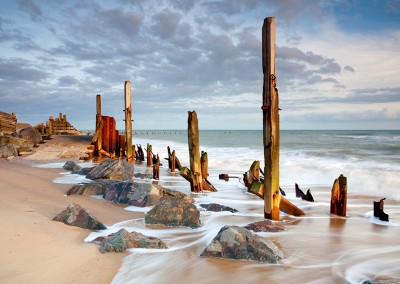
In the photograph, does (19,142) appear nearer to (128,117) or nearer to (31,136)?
(31,136)

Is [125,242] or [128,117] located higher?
[128,117]

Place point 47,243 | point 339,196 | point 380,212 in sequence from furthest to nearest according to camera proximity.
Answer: point 339,196
point 380,212
point 47,243

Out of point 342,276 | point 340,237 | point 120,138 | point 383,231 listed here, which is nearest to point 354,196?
point 383,231

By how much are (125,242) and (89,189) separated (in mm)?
4338

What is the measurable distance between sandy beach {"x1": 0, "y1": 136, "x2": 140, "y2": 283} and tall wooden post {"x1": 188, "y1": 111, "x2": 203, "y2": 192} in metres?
3.22

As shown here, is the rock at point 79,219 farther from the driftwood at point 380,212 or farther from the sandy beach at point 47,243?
the driftwood at point 380,212

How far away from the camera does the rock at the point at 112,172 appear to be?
10839 mm

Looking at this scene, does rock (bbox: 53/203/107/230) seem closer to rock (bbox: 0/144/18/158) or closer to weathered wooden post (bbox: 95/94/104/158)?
weathered wooden post (bbox: 95/94/104/158)

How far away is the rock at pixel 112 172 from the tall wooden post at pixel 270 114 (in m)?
5.64

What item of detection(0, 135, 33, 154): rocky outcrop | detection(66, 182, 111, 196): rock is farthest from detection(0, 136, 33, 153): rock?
detection(66, 182, 111, 196): rock

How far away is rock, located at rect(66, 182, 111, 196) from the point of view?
858 centimetres

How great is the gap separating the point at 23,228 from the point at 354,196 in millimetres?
9298

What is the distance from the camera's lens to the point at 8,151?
17.8 metres

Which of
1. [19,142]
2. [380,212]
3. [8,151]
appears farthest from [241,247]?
[19,142]
